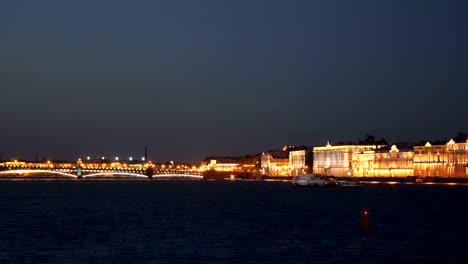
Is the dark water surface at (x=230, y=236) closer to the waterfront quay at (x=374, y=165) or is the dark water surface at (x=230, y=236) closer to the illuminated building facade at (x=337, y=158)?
the waterfront quay at (x=374, y=165)

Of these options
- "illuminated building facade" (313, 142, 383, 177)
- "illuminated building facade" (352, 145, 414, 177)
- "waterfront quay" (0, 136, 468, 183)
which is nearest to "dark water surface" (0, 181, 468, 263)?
"waterfront quay" (0, 136, 468, 183)

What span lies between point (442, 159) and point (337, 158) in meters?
32.3

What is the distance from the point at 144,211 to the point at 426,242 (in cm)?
2502

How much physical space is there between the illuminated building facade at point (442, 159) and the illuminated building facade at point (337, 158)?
16470 millimetres

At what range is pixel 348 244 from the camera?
38.0 meters

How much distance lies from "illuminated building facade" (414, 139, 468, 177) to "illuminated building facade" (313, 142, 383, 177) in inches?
648

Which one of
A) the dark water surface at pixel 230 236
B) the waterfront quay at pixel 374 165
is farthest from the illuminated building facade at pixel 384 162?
the dark water surface at pixel 230 236

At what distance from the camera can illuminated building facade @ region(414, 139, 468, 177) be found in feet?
492

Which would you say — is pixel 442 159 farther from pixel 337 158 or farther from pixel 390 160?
pixel 337 158

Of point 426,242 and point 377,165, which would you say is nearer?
point 426,242

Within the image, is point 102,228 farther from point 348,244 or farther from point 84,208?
point 84,208

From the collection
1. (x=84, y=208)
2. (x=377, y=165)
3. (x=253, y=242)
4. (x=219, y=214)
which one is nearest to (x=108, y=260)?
(x=253, y=242)

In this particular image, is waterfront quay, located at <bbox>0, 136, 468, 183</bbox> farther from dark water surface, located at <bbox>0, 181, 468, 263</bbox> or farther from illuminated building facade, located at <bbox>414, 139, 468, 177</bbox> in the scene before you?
dark water surface, located at <bbox>0, 181, 468, 263</bbox>

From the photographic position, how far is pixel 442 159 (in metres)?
154
